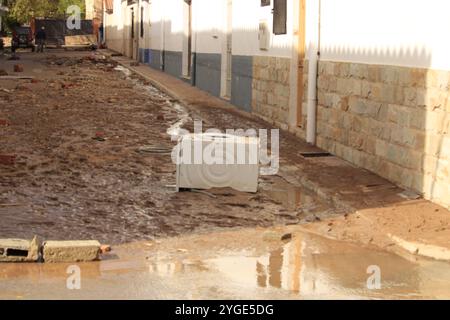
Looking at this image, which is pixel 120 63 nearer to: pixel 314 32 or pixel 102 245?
pixel 314 32

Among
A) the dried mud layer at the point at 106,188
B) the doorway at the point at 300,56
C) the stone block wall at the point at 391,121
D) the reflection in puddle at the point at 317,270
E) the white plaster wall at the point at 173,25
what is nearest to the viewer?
the reflection in puddle at the point at 317,270

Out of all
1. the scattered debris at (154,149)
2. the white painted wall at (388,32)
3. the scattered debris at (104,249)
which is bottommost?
the scattered debris at (104,249)

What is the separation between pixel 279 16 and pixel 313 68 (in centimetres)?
277

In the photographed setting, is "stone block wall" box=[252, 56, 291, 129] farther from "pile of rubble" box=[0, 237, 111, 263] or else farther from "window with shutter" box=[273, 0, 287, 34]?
"pile of rubble" box=[0, 237, 111, 263]

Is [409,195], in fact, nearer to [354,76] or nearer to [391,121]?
[391,121]

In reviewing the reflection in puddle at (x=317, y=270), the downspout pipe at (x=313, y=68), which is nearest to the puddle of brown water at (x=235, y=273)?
the reflection in puddle at (x=317, y=270)

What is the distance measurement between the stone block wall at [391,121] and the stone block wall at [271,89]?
2.31 metres

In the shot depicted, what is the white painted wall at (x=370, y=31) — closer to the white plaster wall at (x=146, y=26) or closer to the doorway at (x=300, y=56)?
the doorway at (x=300, y=56)

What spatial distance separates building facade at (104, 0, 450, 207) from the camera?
9688 mm

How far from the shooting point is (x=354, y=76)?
12508mm

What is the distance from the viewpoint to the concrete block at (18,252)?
7.02 meters

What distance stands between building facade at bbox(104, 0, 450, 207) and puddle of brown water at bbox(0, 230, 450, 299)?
2.27 meters

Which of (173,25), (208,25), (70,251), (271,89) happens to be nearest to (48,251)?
(70,251)

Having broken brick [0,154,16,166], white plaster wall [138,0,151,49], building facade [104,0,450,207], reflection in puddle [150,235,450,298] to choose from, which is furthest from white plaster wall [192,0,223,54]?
reflection in puddle [150,235,450,298]
